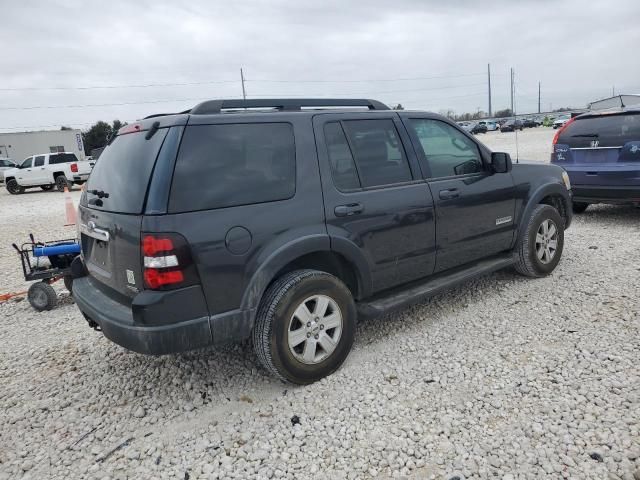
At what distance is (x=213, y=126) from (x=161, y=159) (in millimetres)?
389

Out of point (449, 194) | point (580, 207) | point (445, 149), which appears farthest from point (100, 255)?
point (580, 207)

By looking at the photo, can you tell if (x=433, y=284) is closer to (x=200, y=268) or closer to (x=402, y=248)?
(x=402, y=248)

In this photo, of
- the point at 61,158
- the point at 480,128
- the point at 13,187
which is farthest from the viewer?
the point at 480,128

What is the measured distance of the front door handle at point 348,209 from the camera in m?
3.31

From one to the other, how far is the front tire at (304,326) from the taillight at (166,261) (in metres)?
0.58

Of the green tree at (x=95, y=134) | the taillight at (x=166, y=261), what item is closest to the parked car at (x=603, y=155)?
the taillight at (x=166, y=261)

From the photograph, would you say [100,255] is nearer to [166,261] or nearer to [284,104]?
[166,261]

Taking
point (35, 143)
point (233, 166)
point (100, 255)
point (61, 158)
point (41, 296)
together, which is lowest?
point (41, 296)

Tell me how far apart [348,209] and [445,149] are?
1.37 meters

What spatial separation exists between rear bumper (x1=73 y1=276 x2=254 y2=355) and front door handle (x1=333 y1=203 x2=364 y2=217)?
3.00ft

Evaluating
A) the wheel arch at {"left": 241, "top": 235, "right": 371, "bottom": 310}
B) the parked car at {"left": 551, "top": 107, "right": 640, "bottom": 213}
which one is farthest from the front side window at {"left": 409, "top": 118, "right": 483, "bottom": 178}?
the parked car at {"left": 551, "top": 107, "right": 640, "bottom": 213}

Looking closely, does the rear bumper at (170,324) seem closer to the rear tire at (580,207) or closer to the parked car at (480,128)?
the rear tire at (580,207)

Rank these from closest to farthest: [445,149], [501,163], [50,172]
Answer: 1. [445,149]
2. [501,163]
3. [50,172]

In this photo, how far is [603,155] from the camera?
274 inches
